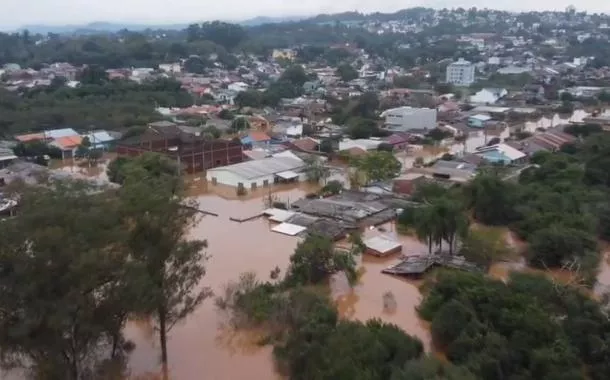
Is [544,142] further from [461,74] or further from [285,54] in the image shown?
[285,54]

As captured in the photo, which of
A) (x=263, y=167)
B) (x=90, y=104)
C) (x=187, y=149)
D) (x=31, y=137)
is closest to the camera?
(x=263, y=167)

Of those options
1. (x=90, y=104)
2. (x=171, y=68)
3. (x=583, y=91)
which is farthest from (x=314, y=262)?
(x=171, y=68)

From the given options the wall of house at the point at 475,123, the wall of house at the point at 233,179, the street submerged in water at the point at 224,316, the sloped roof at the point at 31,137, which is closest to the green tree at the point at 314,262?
the street submerged in water at the point at 224,316

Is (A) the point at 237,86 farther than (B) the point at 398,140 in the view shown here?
Yes

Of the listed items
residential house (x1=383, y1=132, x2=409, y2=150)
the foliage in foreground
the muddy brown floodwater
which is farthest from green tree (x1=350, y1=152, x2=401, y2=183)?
the foliage in foreground

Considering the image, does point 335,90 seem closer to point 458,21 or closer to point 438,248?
point 438,248

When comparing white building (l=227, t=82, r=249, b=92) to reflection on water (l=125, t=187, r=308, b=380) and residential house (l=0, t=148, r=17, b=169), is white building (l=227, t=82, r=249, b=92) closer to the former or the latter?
residential house (l=0, t=148, r=17, b=169)
